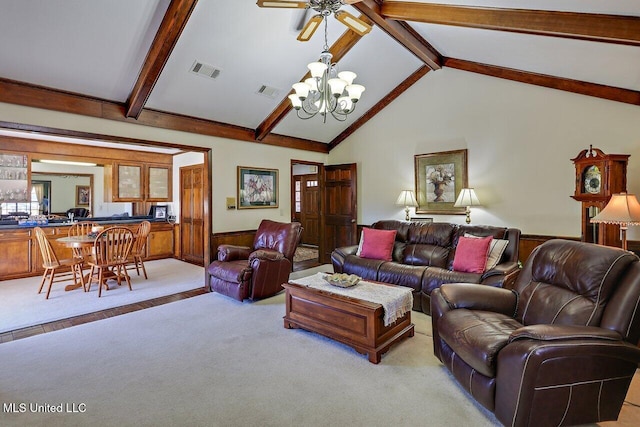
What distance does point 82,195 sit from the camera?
29.7 ft

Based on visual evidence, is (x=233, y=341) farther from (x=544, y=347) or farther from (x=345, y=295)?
(x=544, y=347)

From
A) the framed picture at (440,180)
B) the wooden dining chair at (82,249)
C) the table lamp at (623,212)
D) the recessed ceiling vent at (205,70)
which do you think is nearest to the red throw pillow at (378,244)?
the framed picture at (440,180)

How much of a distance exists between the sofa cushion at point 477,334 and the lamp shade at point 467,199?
250 cm

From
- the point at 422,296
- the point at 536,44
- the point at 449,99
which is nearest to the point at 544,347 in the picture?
the point at 422,296

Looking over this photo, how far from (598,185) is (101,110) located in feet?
19.1

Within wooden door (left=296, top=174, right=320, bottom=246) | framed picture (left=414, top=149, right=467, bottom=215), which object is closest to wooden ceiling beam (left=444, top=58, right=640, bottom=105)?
framed picture (left=414, top=149, right=467, bottom=215)

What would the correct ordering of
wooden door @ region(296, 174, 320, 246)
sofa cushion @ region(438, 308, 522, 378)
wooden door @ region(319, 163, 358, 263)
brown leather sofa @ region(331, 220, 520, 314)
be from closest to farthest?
1. sofa cushion @ region(438, 308, 522, 378)
2. brown leather sofa @ region(331, 220, 520, 314)
3. wooden door @ region(319, 163, 358, 263)
4. wooden door @ region(296, 174, 320, 246)

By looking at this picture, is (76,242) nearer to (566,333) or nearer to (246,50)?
(246,50)

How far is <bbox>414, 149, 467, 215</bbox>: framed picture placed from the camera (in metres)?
5.16

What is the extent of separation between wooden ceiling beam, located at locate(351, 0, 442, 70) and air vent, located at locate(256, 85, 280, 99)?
1740 mm

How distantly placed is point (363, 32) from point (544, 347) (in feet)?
9.45

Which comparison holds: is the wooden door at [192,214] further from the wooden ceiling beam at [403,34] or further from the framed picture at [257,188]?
the wooden ceiling beam at [403,34]

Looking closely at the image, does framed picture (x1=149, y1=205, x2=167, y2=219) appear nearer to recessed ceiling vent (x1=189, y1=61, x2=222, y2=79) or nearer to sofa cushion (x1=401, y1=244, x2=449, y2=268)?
recessed ceiling vent (x1=189, y1=61, x2=222, y2=79)

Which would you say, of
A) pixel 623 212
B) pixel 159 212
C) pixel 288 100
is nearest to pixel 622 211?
pixel 623 212
